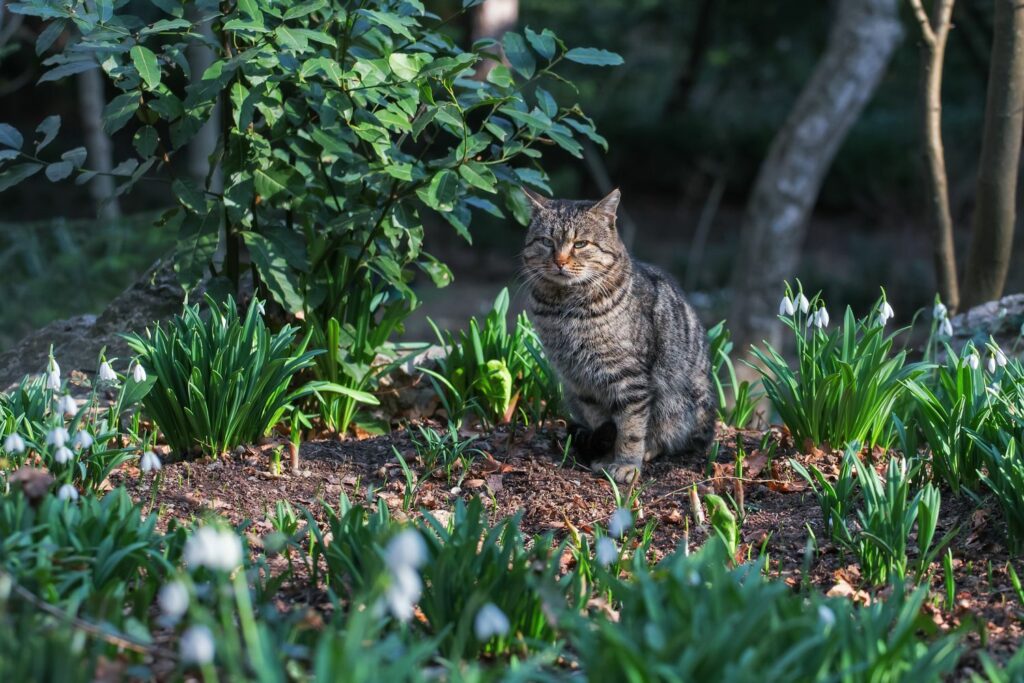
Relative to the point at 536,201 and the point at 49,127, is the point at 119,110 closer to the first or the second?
the point at 49,127

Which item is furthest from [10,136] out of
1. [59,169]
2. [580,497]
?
[580,497]

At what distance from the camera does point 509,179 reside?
4582 mm

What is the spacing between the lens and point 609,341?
14.7 ft

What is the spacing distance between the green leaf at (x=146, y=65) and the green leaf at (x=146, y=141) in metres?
0.36

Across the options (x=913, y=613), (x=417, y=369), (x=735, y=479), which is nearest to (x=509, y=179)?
(x=417, y=369)

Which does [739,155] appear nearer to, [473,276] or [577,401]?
[473,276]

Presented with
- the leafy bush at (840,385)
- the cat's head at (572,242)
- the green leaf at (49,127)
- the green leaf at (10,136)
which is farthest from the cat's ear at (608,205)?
the green leaf at (10,136)

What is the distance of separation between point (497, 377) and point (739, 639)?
2.64 metres

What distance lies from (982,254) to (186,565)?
426cm

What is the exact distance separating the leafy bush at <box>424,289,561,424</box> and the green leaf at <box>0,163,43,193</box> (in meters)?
1.82

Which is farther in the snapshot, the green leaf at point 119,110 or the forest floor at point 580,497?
the green leaf at point 119,110

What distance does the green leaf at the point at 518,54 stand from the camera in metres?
4.23

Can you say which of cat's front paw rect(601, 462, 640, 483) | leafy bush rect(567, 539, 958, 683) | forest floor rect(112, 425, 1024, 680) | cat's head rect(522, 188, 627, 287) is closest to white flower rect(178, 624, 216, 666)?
leafy bush rect(567, 539, 958, 683)

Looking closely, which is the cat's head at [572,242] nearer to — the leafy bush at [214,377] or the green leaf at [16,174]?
the leafy bush at [214,377]
